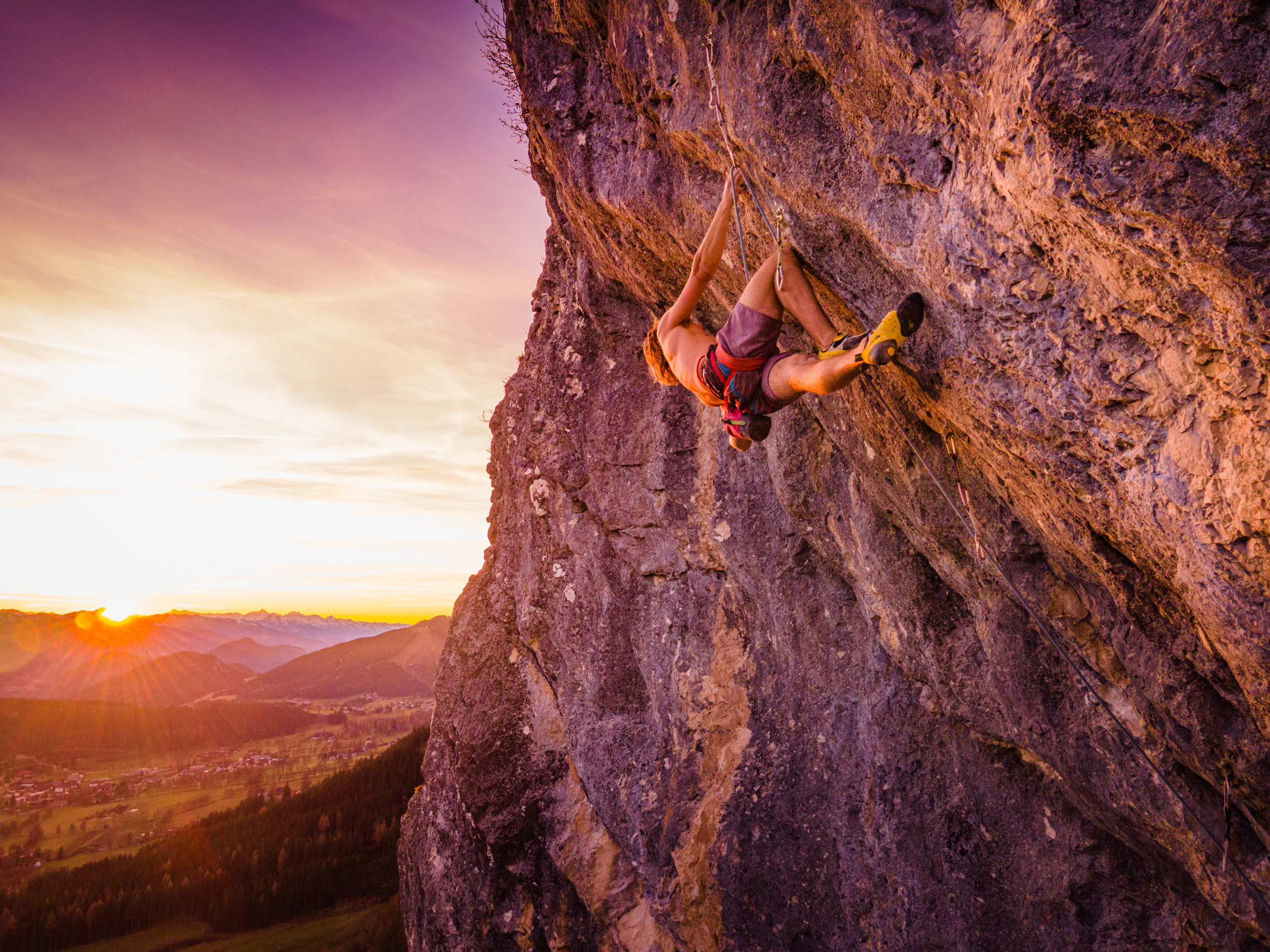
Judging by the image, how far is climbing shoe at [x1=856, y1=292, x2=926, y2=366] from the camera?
2736mm

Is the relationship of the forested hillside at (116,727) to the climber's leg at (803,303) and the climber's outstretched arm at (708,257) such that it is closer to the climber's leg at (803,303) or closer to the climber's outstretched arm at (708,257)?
the climber's outstretched arm at (708,257)

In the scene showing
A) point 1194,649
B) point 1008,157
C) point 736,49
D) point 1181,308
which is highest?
point 736,49

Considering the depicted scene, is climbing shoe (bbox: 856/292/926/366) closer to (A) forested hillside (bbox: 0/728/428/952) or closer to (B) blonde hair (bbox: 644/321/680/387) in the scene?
(B) blonde hair (bbox: 644/321/680/387)

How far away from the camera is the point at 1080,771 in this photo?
4.16 metres

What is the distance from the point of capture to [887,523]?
5141 mm

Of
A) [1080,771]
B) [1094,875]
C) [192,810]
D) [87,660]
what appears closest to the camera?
[1080,771]

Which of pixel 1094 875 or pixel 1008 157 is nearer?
pixel 1008 157

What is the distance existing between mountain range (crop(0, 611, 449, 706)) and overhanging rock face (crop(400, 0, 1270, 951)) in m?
81.6

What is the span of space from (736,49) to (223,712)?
85448 millimetres

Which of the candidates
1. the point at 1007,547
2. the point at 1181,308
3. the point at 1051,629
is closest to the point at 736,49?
the point at 1181,308

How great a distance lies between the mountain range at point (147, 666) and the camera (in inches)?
3506

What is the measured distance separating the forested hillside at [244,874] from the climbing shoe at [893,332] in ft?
84.8

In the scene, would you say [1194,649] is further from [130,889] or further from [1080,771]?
[130,889]

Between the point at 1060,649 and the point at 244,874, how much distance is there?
39849mm
